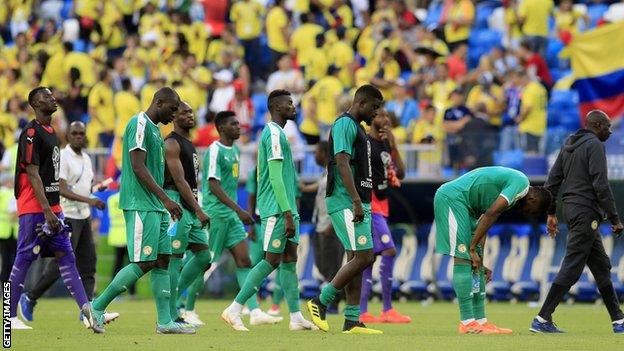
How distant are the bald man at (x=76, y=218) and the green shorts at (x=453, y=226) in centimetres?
493

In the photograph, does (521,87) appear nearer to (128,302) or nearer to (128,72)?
(128,302)

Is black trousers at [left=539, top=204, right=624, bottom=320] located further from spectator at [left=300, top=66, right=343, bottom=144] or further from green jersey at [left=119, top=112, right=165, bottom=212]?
spectator at [left=300, top=66, right=343, bottom=144]

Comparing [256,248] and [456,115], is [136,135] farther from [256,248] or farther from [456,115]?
[456,115]

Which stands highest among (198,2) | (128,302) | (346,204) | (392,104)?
(198,2)

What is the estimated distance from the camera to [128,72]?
31.7 m

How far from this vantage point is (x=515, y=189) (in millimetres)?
14594

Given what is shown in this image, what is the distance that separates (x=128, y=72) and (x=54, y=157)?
16122mm

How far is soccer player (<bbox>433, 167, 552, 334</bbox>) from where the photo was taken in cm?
1472

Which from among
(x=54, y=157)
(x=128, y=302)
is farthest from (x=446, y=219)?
(x=128, y=302)

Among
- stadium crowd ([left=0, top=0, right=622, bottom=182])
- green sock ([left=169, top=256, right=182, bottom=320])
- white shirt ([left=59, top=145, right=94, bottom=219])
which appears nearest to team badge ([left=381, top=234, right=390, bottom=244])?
green sock ([left=169, top=256, right=182, bottom=320])

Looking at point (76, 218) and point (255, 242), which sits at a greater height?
point (76, 218)

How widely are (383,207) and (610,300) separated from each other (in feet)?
13.2

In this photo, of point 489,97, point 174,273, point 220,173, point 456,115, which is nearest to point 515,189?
point 174,273

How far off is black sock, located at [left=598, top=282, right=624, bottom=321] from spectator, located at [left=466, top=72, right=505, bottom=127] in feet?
33.9
